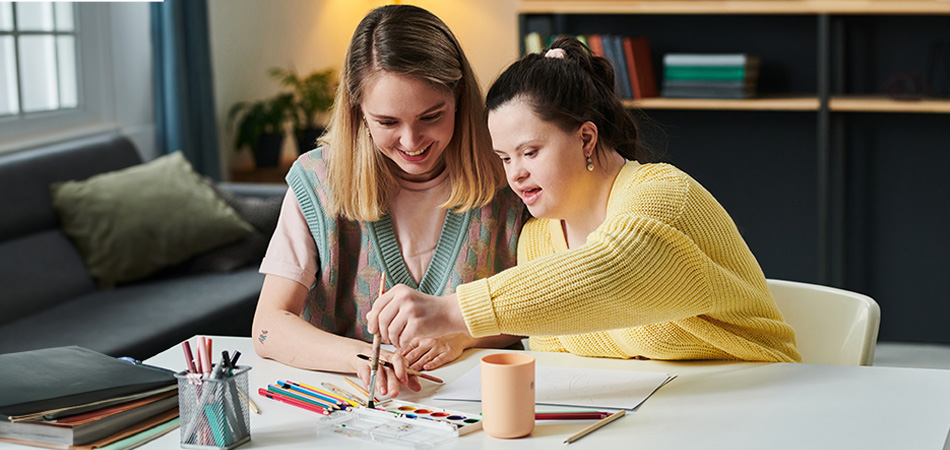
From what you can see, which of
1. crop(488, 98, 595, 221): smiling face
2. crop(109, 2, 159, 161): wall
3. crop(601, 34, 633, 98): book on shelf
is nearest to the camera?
crop(488, 98, 595, 221): smiling face

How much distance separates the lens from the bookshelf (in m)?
3.71

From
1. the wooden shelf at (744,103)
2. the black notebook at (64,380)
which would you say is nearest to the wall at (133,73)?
the wooden shelf at (744,103)

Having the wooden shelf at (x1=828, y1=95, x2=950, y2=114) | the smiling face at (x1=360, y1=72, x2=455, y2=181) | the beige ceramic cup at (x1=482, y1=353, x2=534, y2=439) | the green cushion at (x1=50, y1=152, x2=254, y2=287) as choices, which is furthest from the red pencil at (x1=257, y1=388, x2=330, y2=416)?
the wooden shelf at (x1=828, y1=95, x2=950, y2=114)

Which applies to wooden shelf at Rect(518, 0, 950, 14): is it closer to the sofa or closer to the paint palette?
the sofa

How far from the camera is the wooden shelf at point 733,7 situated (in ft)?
11.3

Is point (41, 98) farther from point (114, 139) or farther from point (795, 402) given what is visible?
point (795, 402)

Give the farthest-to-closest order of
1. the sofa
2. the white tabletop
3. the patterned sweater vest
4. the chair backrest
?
the sofa, the patterned sweater vest, the chair backrest, the white tabletop

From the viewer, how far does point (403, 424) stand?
1.34 m

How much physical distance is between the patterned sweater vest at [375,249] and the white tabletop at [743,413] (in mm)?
292

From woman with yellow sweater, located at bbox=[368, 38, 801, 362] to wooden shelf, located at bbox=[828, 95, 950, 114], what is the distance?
217 centimetres

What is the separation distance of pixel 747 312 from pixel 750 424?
0.27 meters

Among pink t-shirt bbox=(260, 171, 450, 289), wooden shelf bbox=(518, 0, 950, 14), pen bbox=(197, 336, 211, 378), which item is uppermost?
wooden shelf bbox=(518, 0, 950, 14)

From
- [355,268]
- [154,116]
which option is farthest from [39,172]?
[355,268]

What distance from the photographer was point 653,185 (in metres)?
1.50
